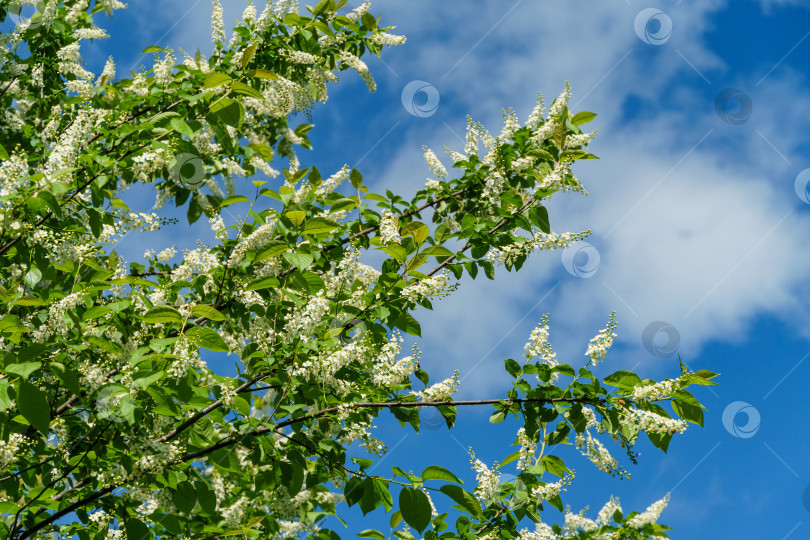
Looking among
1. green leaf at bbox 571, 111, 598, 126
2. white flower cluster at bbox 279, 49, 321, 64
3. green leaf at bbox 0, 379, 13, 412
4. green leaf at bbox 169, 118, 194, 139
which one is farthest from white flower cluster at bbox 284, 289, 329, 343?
green leaf at bbox 571, 111, 598, 126

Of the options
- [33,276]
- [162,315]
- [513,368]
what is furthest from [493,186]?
[33,276]

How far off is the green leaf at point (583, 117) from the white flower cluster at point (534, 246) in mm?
1394

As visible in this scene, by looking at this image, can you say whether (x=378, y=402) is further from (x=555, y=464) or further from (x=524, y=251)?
(x=524, y=251)

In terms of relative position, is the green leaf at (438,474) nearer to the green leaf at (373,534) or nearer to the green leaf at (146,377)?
the green leaf at (373,534)

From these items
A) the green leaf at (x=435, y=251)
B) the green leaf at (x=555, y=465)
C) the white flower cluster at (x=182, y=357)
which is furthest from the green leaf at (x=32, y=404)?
the green leaf at (x=555, y=465)

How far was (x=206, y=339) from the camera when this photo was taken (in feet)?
10.2

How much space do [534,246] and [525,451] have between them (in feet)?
3.93

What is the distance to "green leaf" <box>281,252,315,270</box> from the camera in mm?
3258

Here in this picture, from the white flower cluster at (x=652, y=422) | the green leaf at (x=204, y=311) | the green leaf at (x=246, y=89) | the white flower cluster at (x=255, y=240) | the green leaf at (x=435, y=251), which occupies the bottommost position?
the white flower cluster at (x=652, y=422)

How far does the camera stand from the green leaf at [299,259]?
326 cm

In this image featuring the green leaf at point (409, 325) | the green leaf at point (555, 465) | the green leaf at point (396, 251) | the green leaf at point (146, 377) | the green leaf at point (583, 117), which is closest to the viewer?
the green leaf at point (146, 377)

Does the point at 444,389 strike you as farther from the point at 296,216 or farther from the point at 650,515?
the point at 650,515

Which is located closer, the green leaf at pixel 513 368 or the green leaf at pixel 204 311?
the green leaf at pixel 204 311

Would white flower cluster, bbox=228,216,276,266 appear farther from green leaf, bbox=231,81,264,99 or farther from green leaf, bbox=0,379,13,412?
green leaf, bbox=0,379,13,412
